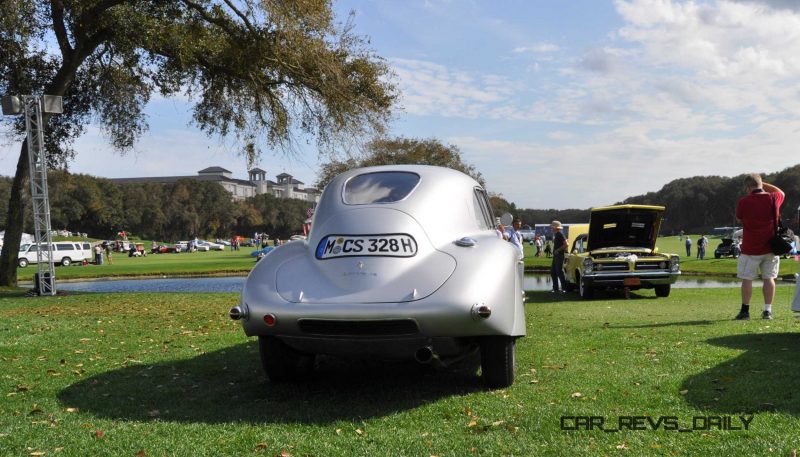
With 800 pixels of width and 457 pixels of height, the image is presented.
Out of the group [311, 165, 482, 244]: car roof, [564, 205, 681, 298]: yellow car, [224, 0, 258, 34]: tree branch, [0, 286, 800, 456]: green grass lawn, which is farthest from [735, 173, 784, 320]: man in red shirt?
[224, 0, 258, 34]: tree branch

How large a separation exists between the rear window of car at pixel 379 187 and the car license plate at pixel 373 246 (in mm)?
494

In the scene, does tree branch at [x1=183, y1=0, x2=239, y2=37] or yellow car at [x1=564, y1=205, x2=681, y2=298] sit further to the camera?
tree branch at [x1=183, y1=0, x2=239, y2=37]

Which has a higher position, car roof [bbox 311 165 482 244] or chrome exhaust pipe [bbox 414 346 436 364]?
car roof [bbox 311 165 482 244]

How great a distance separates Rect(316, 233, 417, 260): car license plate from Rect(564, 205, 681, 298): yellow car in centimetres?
1049

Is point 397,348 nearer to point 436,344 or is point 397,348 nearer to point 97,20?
point 436,344

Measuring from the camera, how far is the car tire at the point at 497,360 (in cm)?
505

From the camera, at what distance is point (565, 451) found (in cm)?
357

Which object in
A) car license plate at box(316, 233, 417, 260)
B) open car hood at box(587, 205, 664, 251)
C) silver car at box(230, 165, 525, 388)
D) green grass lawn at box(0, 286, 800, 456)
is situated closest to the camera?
green grass lawn at box(0, 286, 800, 456)

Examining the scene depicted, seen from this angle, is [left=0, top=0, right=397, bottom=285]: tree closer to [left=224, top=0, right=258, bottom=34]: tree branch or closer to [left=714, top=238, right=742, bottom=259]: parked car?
[left=224, top=0, right=258, bottom=34]: tree branch

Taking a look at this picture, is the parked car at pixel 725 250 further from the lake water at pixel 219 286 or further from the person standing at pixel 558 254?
the person standing at pixel 558 254

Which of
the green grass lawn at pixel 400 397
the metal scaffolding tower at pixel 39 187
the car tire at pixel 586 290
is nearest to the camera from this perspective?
the green grass lawn at pixel 400 397

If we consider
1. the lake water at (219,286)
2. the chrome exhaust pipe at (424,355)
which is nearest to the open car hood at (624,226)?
the lake water at (219,286)

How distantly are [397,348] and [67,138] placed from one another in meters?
20.3

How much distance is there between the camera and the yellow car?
14539mm
